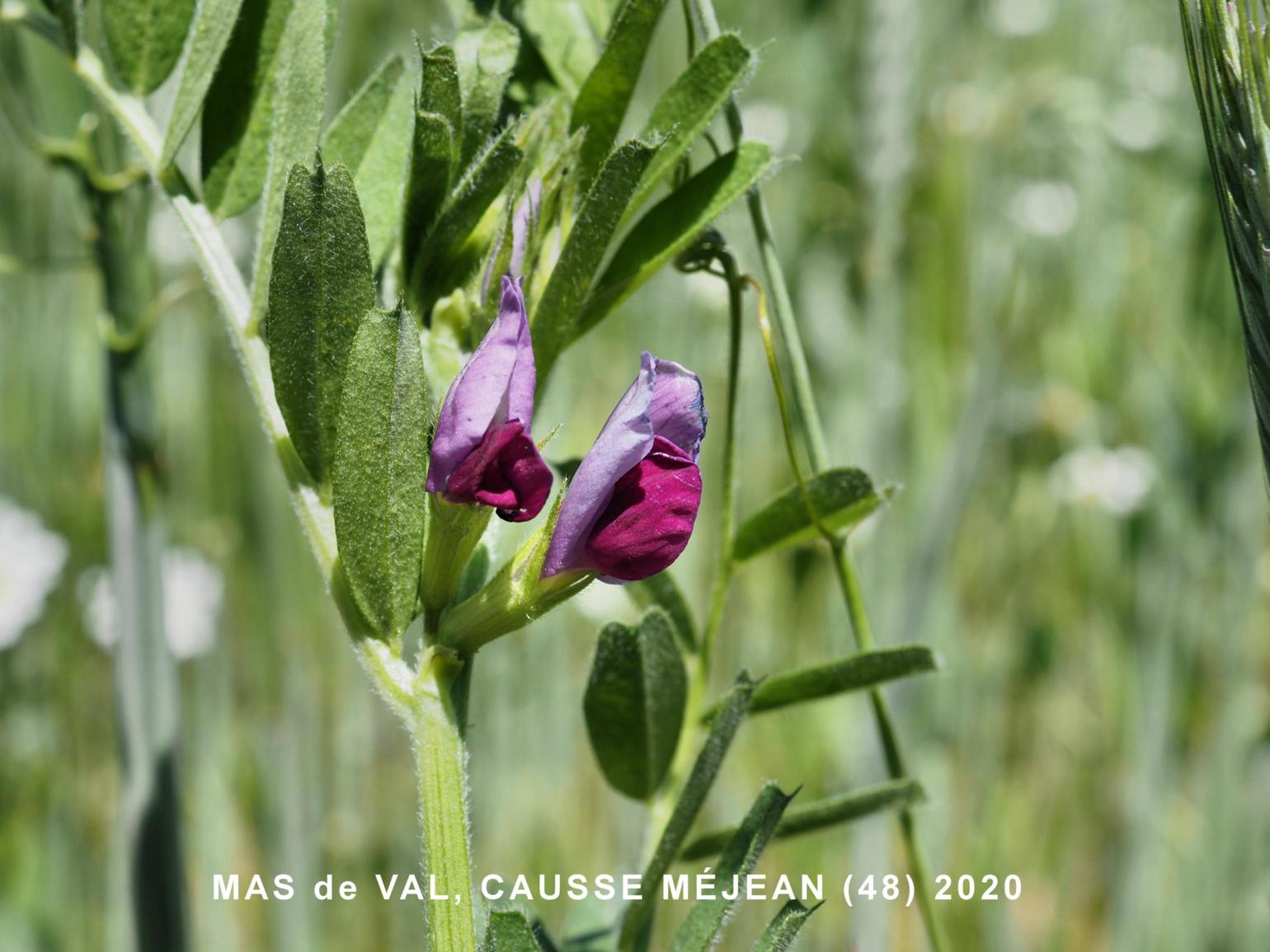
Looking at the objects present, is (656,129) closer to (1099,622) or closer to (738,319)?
(738,319)

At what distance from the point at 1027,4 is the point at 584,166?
1.96m

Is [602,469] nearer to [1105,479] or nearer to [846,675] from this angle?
[846,675]

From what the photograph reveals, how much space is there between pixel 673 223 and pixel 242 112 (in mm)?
172

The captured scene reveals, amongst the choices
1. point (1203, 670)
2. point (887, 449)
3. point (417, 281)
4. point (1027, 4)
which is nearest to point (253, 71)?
point (417, 281)

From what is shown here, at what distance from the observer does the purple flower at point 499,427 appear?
0.32 meters

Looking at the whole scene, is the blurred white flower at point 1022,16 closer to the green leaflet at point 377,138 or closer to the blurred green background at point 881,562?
the blurred green background at point 881,562

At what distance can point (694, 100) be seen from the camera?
0.42m

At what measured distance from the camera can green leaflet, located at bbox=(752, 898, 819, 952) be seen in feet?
1.16

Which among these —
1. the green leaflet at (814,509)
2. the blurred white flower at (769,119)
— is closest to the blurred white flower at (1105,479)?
the blurred white flower at (769,119)

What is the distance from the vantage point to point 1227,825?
1082 millimetres

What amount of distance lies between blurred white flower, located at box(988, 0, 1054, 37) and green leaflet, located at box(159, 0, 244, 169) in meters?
1.82

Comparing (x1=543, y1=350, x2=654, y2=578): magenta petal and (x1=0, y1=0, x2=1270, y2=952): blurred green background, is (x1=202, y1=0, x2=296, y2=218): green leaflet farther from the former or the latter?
(x1=0, y1=0, x2=1270, y2=952): blurred green background

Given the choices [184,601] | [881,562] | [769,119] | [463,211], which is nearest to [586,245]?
[463,211]

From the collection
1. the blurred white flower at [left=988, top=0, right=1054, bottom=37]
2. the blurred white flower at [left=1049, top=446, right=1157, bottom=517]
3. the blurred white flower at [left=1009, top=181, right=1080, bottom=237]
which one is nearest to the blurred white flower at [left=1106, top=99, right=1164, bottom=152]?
the blurred white flower at [left=1009, top=181, right=1080, bottom=237]
